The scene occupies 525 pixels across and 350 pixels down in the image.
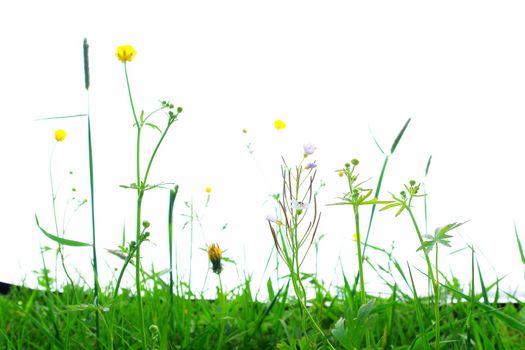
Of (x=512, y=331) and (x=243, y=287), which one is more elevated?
(x=243, y=287)

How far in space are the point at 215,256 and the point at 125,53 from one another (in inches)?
27.9

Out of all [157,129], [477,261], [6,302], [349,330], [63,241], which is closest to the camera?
[349,330]

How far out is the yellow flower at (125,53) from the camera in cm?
154

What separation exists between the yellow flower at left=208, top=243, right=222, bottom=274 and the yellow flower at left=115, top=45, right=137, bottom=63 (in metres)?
0.67

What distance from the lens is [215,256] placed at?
1.87 meters

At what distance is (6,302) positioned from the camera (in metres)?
2.80

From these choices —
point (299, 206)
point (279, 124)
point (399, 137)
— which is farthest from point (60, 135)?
point (299, 206)

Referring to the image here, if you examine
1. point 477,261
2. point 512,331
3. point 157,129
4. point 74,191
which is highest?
point 74,191

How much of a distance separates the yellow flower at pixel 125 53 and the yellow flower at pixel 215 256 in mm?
665

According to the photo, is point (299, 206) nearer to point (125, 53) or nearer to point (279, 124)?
point (125, 53)

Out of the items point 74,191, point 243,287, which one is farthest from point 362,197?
point 74,191

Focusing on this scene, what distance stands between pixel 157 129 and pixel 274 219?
39 cm

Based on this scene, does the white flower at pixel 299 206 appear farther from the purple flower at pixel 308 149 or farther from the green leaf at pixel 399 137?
the green leaf at pixel 399 137

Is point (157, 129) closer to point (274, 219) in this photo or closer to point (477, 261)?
point (274, 219)
